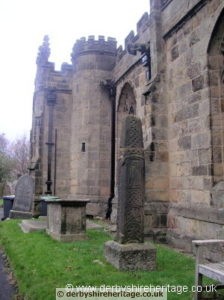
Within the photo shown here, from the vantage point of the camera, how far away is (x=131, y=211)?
6.05 meters

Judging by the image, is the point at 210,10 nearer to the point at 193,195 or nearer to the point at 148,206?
the point at 193,195

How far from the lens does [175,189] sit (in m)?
9.37

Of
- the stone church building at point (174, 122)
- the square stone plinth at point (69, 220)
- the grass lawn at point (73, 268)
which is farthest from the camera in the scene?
the square stone plinth at point (69, 220)

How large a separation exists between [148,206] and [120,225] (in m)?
3.44

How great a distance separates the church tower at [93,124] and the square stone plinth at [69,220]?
6283mm

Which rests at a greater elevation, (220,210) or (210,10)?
(210,10)

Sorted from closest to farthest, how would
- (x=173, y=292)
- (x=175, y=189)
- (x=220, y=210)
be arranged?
(x=173, y=292) → (x=220, y=210) → (x=175, y=189)

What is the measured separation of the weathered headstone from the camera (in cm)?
584

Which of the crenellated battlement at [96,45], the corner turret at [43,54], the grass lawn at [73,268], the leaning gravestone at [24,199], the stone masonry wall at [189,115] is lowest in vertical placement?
the grass lawn at [73,268]

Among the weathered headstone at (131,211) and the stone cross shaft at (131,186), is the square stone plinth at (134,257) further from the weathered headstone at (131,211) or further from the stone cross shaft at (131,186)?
the stone cross shaft at (131,186)

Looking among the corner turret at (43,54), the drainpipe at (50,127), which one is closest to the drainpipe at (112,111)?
the drainpipe at (50,127)

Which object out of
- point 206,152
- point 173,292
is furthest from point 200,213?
point 173,292

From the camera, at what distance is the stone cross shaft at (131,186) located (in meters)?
6.01

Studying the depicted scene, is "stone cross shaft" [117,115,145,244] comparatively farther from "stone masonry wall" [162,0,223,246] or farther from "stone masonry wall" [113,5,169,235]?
"stone masonry wall" [113,5,169,235]
